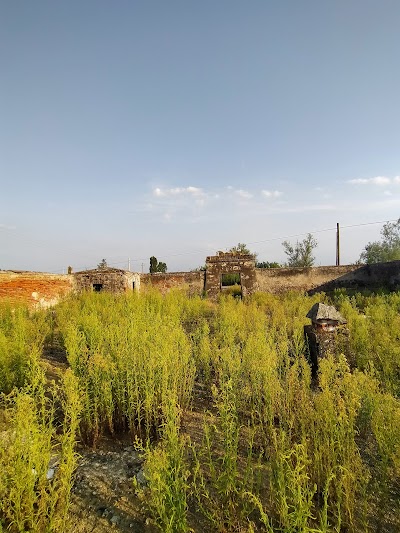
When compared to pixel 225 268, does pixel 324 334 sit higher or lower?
lower

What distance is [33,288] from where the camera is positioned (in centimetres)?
1255

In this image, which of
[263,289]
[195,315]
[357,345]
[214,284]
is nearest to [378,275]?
[263,289]

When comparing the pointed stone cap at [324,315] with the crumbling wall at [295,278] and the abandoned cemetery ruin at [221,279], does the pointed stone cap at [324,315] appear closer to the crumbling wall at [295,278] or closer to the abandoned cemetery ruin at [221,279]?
the abandoned cemetery ruin at [221,279]

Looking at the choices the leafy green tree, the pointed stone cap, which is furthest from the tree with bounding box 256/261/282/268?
the pointed stone cap

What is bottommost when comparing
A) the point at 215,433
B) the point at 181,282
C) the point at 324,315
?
the point at 215,433

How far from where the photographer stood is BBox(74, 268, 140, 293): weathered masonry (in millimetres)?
15922

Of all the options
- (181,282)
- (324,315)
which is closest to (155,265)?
(181,282)

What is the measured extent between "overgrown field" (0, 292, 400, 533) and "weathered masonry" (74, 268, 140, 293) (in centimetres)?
964

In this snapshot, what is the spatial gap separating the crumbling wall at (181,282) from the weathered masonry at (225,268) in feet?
2.49

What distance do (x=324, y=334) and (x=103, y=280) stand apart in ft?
42.1

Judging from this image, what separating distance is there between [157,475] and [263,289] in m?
16.1

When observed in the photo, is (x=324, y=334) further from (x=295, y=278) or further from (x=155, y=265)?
(x=155, y=265)

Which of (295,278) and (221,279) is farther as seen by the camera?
(295,278)

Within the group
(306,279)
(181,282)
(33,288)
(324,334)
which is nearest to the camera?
(324,334)
